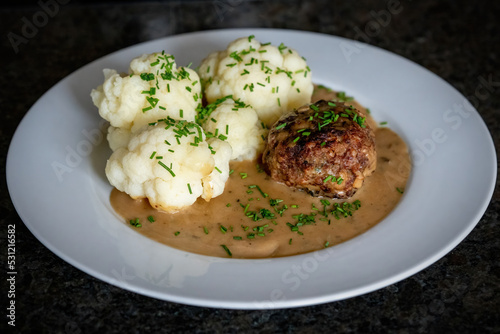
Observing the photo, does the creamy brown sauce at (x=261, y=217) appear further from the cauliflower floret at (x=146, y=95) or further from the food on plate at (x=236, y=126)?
the cauliflower floret at (x=146, y=95)

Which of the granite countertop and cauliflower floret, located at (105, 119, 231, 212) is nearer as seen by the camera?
the granite countertop

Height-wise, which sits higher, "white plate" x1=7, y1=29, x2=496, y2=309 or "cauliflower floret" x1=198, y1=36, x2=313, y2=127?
"cauliflower floret" x1=198, y1=36, x2=313, y2=127

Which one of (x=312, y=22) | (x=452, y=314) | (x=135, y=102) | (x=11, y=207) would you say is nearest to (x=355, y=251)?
(x=452, y=314)

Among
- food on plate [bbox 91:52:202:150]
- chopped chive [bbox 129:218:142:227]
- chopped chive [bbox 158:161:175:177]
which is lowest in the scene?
chopped chive [bbox 129:218:142:227]

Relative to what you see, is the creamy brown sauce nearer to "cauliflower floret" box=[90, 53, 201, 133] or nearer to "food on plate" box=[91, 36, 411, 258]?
"food on plate" box=[91, 36, 411, 258]

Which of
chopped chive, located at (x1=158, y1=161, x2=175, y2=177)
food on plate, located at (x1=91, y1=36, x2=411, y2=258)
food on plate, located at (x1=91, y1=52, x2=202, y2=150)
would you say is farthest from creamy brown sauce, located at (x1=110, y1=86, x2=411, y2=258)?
food on plate, located at (x1=91, y1=52, x2=202, y2=150)

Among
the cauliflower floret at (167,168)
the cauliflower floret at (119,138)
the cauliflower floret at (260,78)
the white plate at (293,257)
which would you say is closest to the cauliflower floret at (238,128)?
the cauliflower floret at (260,78)
